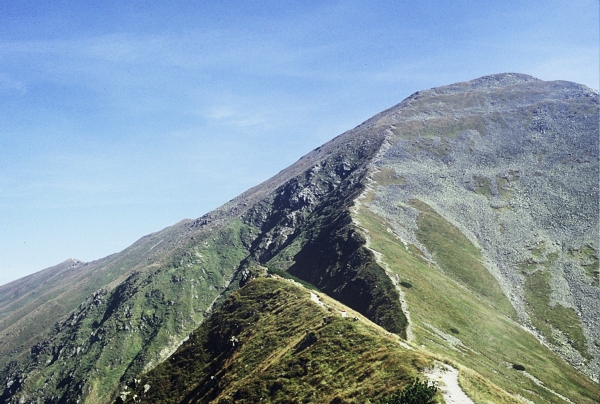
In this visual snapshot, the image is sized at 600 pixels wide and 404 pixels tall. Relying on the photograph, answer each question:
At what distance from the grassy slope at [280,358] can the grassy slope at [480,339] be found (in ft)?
62.6

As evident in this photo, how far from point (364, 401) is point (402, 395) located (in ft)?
17.3

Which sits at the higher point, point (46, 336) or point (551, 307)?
point (46, 336)

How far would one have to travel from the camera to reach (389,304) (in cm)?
7675

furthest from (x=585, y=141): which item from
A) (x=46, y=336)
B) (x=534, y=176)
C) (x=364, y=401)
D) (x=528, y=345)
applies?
(x=46, y=336)

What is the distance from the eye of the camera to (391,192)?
16088 centimetres

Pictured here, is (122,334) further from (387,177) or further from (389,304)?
(387,177)

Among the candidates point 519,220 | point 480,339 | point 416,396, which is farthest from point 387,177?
point 416,396

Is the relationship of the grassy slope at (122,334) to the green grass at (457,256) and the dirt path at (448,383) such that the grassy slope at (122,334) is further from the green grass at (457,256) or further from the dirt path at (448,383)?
the dirt path at (448,383)

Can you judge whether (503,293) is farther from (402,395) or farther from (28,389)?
(28,389)

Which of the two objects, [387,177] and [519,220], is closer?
[519,220]

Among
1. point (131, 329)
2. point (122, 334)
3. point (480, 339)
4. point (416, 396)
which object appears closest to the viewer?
point (416, 396)

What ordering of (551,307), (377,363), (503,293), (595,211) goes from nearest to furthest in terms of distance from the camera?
(377,363)
(551,307)
(503,293)
(595,211)

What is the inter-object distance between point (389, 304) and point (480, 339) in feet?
63.7

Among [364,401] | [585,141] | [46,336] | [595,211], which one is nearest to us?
[364,401]
